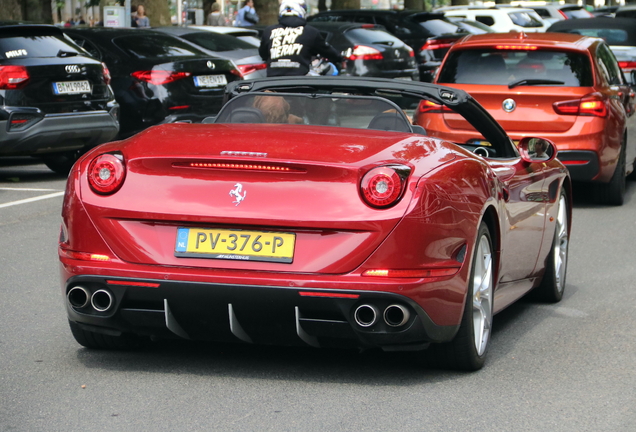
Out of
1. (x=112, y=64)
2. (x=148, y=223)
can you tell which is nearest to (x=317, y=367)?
(x=148, y=223)

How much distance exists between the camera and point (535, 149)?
20.4 ft

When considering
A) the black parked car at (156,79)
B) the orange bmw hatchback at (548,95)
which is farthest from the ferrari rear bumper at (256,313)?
the black parked car at (156,79)

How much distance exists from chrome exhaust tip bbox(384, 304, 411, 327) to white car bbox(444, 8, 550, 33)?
2667 centimetres

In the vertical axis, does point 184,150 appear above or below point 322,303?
above

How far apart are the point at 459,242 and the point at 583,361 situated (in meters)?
1.04

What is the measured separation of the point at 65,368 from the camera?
498cm

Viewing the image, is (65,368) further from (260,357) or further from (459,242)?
(459,242)

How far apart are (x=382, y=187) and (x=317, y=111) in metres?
1.26

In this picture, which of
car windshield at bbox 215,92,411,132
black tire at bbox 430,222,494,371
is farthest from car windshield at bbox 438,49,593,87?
black tire at bbox 430,222,494,371

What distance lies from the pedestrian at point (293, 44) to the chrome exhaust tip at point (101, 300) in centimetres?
799

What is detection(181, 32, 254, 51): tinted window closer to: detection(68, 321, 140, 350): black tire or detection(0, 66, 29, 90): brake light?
detection(0, 66, 29, 90): brake light

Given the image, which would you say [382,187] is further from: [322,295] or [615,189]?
[615,189]

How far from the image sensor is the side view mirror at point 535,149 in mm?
6145

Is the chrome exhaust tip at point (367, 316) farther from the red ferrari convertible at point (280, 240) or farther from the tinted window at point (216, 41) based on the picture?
the tinted window at point (216, 41)
